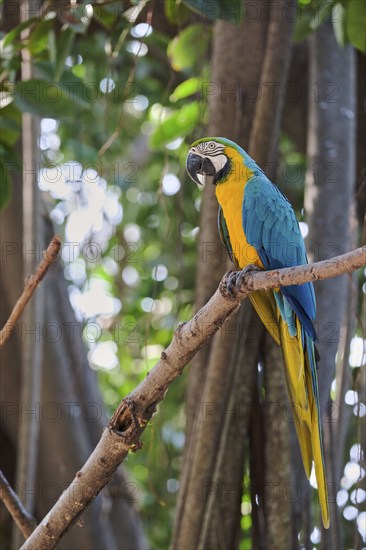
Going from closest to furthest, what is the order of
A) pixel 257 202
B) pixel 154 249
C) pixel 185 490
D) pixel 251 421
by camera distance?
pixel 257 202 → pixel 185 490 → pixel 251 421 → pixel 154 249

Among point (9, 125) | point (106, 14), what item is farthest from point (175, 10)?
point (9, 125)

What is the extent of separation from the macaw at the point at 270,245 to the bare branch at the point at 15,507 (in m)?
0.64

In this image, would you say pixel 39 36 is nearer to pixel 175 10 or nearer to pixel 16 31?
pixel 16 31

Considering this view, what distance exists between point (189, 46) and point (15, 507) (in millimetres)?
1698

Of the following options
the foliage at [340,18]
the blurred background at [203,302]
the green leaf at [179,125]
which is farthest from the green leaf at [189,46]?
the foliage at [340,18]

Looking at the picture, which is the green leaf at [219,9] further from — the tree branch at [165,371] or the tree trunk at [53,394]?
the tree branch at [165,371]

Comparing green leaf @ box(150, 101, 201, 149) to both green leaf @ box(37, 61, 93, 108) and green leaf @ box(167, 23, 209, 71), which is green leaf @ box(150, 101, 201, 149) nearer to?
green leaf @ box(167, 23, 209, 71)

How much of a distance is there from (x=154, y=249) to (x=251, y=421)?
2043mm

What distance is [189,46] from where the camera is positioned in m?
2.59

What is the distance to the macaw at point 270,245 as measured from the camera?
1.77 metres

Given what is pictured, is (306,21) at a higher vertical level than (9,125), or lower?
higher

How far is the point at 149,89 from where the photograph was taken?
143 inches

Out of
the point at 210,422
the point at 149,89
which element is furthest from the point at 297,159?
the point at 210,422

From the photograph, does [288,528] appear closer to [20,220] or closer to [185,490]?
[185,490]
